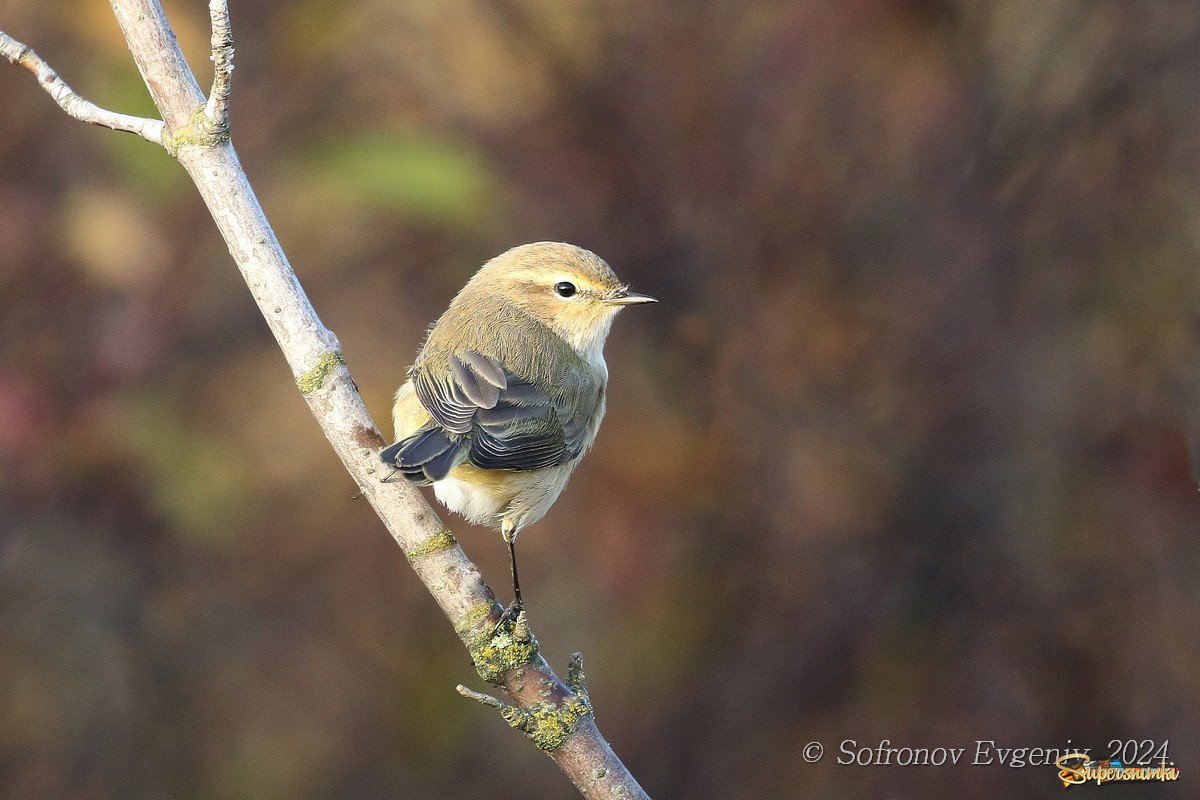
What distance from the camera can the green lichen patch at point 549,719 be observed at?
87.7 inches

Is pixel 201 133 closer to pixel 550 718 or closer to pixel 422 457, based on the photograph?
pixel 422 457

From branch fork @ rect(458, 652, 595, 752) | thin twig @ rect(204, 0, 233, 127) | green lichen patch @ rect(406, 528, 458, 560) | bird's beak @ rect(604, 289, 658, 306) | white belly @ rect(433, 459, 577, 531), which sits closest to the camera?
thin twig @ rect(204, 0, 233, 127)

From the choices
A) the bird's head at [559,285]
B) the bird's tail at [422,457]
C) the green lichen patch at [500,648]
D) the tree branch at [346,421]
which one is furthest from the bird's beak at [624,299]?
the green lichen patch at [500,648]

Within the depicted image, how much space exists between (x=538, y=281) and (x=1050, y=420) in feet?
7.02

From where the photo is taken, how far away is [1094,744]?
3887mm

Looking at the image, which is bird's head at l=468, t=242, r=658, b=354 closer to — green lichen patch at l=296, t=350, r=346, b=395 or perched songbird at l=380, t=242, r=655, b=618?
perched songbird at l=380, t=242, r=655, b=618

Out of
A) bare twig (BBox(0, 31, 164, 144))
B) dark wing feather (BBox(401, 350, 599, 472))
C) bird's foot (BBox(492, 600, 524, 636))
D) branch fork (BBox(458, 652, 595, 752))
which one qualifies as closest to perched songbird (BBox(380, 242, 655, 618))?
dark wing feather (BBox(401, 350, 599, 472))

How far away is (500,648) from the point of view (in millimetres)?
2303

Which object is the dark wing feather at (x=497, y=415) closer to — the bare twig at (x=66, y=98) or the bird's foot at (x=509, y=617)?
the bird's foot at (x=509, y=617)

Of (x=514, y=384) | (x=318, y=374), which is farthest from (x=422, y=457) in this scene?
(x=514, y=384)

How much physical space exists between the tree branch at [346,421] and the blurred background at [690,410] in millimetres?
1531

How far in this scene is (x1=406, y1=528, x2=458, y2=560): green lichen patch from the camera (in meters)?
2.33

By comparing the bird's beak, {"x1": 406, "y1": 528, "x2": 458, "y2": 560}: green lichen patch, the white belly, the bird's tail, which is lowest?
{"x1": 406, "y1": 528, "x2": 458, "y2": 560}: green lichen patch

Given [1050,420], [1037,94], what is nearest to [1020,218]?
[1037,94]
